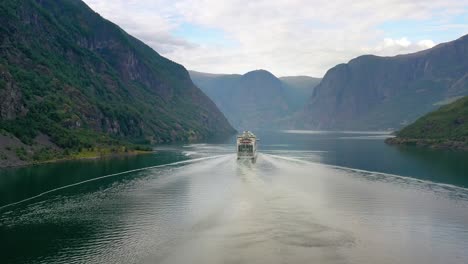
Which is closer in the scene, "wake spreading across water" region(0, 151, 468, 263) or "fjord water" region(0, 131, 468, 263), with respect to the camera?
"wake spreading across water" region(0, 151, 468, 263)

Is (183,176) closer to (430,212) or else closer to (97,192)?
(97,192)

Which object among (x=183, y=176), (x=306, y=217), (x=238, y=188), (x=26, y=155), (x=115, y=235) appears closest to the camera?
(x=115, y=235)

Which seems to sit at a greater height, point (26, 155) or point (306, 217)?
point (26, 155)

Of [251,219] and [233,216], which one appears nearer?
[251,219]

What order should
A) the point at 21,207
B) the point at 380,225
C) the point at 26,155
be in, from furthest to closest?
1. the point at 26,155
2. the point at 21,207
3. the point at 380,225

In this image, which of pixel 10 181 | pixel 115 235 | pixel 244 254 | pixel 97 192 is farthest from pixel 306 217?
pixel 10 181

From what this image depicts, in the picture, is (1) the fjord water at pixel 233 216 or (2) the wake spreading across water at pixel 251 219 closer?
(2) the wake spreading across water at pixel 251 219

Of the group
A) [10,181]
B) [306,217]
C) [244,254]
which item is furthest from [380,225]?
[10,181]

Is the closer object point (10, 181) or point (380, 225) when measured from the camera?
point (380, 225)
